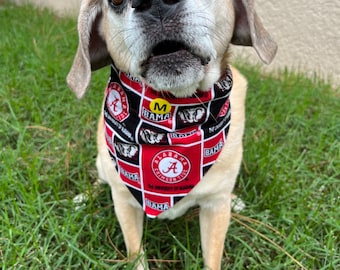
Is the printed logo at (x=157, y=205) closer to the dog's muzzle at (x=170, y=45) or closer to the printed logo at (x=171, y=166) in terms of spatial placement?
the printed logo at (x=171, y=166)

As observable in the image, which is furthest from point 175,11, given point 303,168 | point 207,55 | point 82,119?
point 82,119

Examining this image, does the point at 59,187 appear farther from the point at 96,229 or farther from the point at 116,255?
the point at 116,255

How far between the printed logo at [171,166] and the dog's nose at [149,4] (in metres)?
0.64

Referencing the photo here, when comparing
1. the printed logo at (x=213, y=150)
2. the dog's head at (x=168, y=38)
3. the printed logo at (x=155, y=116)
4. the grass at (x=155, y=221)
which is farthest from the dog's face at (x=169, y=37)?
the grass at (x=155, y=221)

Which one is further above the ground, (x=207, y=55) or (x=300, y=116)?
(x=207, y=55)

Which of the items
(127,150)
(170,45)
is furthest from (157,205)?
(170,45)

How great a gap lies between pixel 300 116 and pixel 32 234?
1965 mm

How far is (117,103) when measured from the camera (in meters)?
1.81

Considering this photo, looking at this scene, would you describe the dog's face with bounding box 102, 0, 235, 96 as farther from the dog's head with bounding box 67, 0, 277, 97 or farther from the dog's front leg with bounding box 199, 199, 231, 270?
the dog's front leg with bounding box 199, 199, 231, 270

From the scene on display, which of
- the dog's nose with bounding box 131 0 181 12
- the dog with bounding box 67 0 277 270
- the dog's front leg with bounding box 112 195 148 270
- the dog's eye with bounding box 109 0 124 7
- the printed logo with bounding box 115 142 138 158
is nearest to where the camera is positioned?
the dog's nose with bounding box 131 0 181 12

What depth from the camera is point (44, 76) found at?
3.41 m

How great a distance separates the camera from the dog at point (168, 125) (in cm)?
170

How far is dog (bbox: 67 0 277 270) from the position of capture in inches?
66.7

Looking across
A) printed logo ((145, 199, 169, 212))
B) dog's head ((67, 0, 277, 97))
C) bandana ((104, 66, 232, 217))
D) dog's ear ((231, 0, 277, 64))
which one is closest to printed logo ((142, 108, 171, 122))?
bandana ((104, 66, 232, 217))
